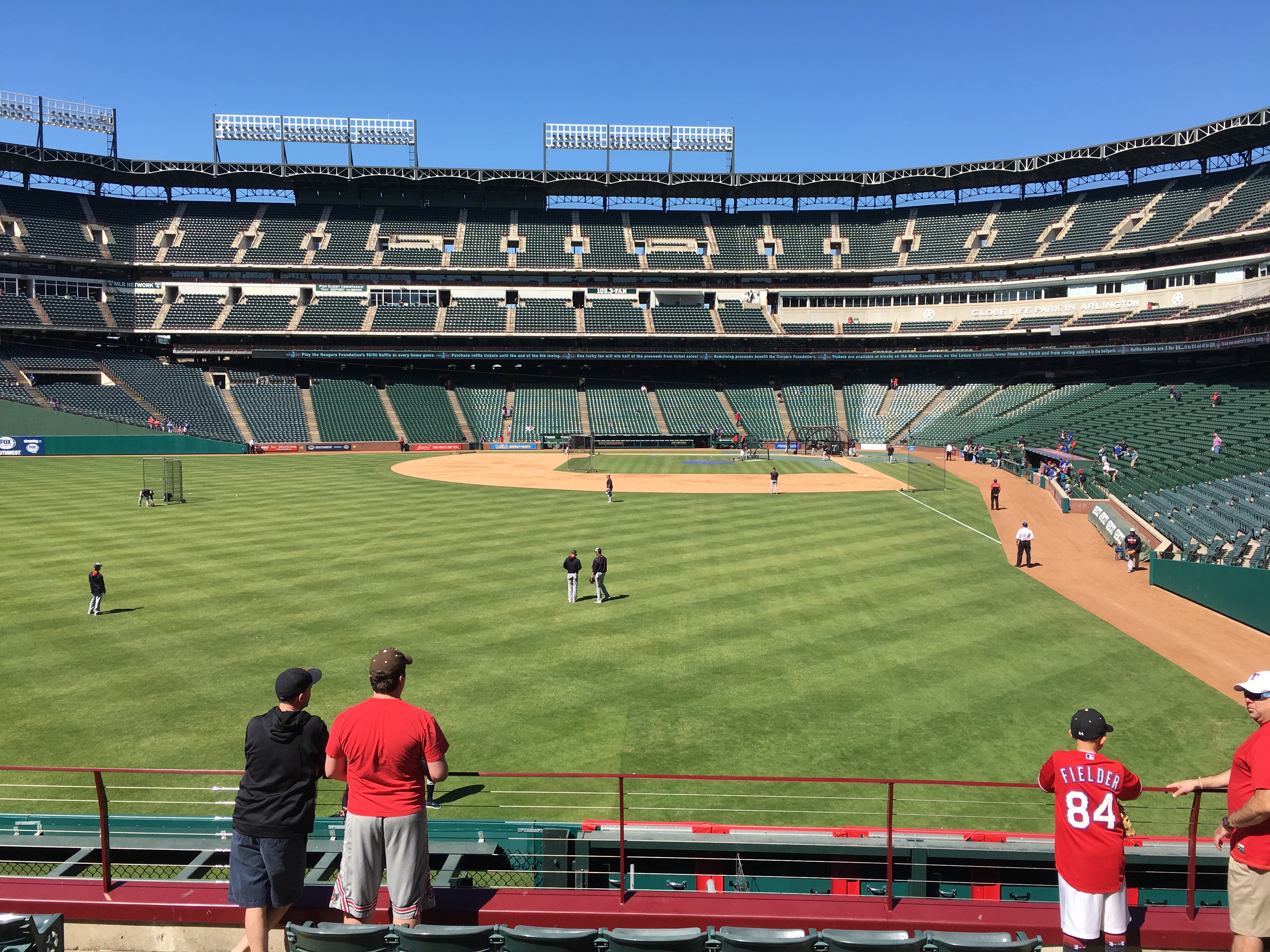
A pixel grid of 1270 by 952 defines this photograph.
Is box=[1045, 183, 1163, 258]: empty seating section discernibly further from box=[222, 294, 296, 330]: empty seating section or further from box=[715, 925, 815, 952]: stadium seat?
box=[715, 925, 815, 952]: stadium seat

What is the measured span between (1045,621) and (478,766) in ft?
48.3

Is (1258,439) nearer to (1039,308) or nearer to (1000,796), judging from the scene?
(1000,796)

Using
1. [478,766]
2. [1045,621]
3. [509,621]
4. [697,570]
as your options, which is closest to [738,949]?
[478,766]

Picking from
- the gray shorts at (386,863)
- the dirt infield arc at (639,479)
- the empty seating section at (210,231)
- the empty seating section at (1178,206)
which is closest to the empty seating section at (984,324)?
the empty seating section at (1178,206)

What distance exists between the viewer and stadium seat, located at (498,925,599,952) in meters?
5.02

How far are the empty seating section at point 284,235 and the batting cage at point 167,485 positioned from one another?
42.5 metres

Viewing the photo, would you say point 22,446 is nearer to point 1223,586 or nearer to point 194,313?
point 194,313

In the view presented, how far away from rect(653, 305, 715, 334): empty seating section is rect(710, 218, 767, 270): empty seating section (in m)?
6.04

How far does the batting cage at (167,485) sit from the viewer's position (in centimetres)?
3656

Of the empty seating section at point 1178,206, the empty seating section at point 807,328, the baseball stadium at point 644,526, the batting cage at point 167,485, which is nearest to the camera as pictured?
the baseball stadium at point 644,526

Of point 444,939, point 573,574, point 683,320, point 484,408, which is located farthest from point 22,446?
point 444,939

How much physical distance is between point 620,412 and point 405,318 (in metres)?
24.5

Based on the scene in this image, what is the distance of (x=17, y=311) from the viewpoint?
70.5 meters

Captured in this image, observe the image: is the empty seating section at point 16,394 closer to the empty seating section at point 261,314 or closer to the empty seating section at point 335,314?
the empty seating section at point 261,314
